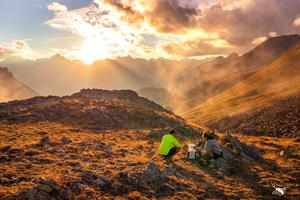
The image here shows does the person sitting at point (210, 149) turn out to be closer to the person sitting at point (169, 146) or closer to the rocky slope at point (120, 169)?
the rocky slope at point (120, 169)

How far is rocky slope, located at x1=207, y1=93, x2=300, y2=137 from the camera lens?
248 ft

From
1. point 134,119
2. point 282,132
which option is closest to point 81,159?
point 134,119

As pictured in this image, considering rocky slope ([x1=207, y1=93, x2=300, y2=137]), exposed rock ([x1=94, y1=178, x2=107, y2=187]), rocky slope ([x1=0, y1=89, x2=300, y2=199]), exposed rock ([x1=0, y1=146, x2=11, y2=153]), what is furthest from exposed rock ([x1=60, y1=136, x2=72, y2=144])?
rocky slope ([x1=207, y1=93, x2=300, y2=137])

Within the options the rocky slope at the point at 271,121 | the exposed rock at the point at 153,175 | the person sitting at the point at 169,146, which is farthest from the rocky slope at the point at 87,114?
the rocky slope at the point at 271,121

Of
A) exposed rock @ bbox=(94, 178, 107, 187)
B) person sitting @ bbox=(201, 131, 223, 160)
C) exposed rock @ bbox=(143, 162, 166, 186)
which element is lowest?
exposed rock @ bbox=(94, 178, 107, 187)

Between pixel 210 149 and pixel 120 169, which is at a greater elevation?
pixel 210 149

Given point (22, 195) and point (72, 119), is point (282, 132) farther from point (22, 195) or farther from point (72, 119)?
point (22, 195)

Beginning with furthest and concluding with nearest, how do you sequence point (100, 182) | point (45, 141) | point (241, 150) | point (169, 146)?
1. point (241, 150)
2. point (45, 141)
3. point (169, 146)
4. point (100, 182)

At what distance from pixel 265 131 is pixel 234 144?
47667mm

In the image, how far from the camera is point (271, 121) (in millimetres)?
85312

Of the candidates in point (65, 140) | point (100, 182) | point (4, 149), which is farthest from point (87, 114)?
point (100, 182)

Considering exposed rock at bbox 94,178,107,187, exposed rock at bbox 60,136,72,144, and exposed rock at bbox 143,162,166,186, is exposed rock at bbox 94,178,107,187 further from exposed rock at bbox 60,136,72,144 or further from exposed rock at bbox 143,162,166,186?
exposed rock at bbox 60,136,72,144

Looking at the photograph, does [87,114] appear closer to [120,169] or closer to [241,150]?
[241,150]

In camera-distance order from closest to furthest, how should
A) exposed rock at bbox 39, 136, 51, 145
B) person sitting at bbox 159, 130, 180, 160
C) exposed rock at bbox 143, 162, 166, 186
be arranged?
exposed rock at bbox 143, 162, 166, 186
person sitting at bbox 159, 130, 180, 160
exposed rock at bbox 39, 136, 51, 145
